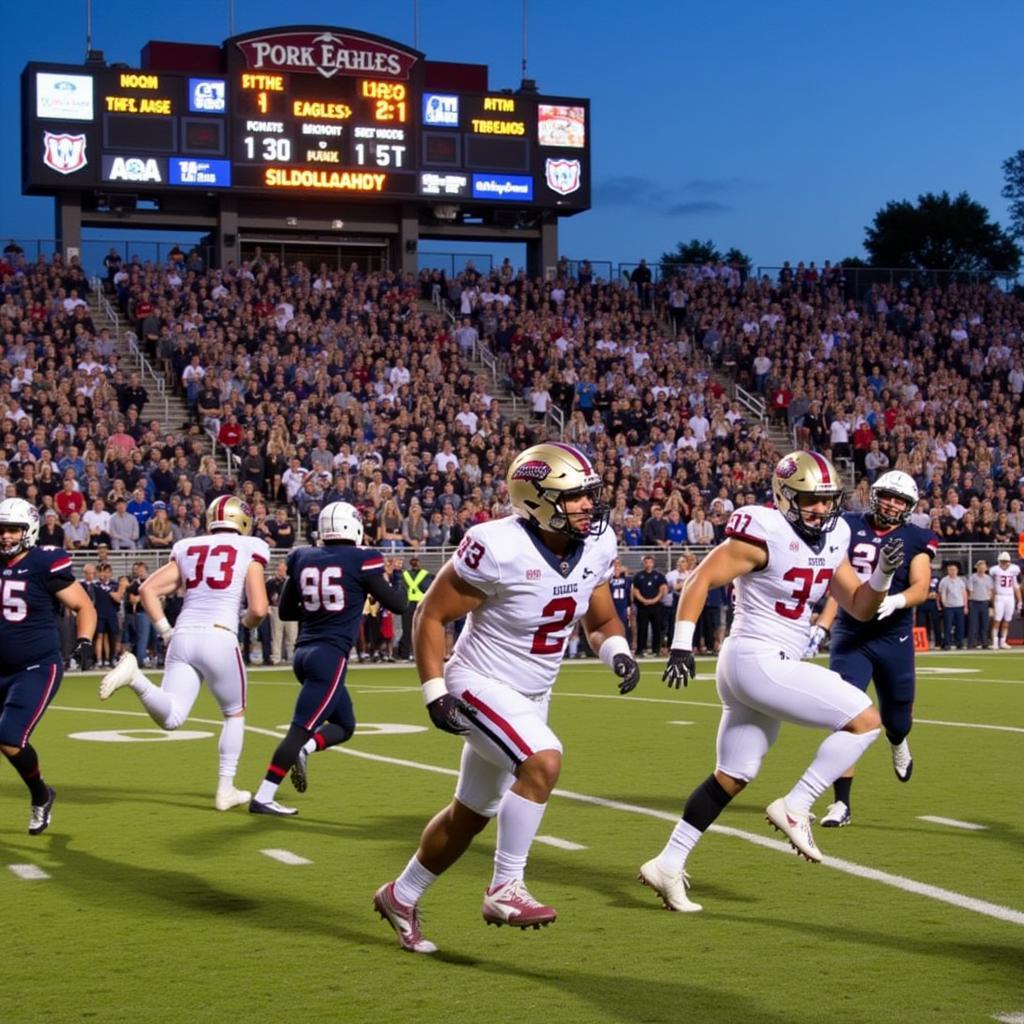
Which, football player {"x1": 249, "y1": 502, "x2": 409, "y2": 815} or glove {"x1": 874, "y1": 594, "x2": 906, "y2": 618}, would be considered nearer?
glove {"x1": 874, "y1": 594, "x2": 906, "y2": 618}

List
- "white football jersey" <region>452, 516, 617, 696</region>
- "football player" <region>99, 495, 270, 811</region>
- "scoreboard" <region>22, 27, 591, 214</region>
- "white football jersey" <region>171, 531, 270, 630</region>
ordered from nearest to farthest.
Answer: "white football jersey" <region>452, 516, 617, 696</region> < "football player" <region>99, 495, 270, 811</region> < "white football jersey" <region>171, 531, 270, 630</region> < "scoreboard" <region>22, 27, 591, 214</region>

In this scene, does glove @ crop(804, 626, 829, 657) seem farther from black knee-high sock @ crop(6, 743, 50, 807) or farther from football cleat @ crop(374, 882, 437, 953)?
black knee-high sock @ crop(6, 743, 50, 807)

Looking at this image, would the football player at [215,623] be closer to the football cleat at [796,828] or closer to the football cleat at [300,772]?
the football cleat at [300,772]

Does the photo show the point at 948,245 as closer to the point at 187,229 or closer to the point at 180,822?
the point at 187,229

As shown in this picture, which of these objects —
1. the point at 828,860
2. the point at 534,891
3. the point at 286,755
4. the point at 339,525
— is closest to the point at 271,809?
the point at 286,755

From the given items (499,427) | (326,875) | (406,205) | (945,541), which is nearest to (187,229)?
(406,205)

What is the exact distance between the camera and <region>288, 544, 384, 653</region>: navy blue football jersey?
9164 mm

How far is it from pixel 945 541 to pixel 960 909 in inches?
818

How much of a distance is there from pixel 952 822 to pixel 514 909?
3.75 m

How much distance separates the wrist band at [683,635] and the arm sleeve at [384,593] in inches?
104

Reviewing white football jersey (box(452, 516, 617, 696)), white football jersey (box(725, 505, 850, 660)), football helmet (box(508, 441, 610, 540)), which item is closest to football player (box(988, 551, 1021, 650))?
white football jersey (box(725, 505, 850, 660))

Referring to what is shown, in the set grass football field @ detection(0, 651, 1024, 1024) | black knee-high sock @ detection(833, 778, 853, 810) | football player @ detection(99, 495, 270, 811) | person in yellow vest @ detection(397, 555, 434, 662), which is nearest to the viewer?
grass football field @ detection(0, 651, 1024, 1024)

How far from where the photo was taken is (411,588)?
71.2ft

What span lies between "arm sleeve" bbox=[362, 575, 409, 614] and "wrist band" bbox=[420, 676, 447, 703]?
11.8 ft
